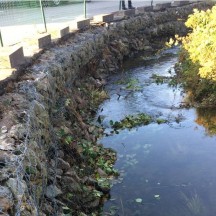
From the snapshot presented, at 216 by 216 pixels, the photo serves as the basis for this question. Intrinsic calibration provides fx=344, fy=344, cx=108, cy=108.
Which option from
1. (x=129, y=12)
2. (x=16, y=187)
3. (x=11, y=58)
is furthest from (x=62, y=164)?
(x=129, y=12)

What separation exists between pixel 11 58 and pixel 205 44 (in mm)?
5207

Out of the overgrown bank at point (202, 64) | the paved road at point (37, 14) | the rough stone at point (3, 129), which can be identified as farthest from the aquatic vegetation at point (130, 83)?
the rough stone at point (3, 129)

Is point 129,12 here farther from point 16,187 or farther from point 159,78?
point 16,187

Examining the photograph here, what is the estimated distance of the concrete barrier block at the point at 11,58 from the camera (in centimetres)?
747

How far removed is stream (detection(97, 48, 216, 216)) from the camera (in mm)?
6118

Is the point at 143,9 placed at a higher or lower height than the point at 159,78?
higher

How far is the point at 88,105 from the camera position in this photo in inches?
391

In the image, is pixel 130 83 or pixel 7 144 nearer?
pixel 7 144

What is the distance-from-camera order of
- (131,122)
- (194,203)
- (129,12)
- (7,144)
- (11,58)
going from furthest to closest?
1. (129,12)
2. (131,122)
3. (11,58)
4. (194,203)
5. (7,144)

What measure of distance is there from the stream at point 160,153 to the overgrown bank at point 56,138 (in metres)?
0.39

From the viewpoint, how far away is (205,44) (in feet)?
31.0

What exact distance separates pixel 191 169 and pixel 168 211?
4.53 ft

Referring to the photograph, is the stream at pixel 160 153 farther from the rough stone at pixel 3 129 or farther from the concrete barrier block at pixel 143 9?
the concrete barrier block at pixel 143 9

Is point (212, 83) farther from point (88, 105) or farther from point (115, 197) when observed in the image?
point (115, 197)
